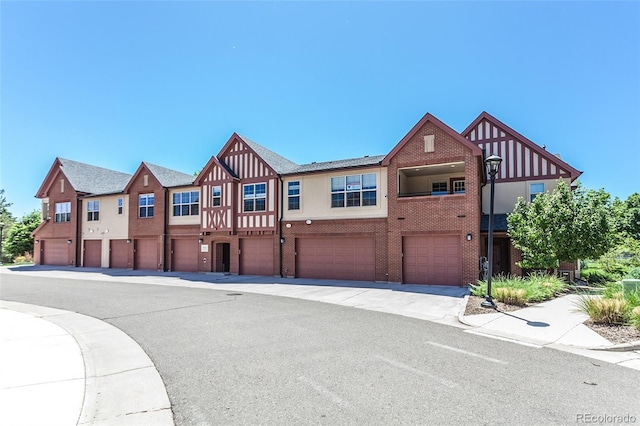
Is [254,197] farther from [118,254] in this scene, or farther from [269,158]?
[118,254]

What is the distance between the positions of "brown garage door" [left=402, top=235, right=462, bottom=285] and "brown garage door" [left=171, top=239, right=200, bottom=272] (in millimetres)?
15387

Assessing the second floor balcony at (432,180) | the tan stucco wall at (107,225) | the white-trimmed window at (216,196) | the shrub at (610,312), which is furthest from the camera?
the tan stucco wall at (107,225)

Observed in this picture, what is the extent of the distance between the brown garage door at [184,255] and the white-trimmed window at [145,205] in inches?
133

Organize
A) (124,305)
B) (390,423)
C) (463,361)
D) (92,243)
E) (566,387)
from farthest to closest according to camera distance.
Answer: (92,243), (124,305), (463,361), (566,387), (390,423)

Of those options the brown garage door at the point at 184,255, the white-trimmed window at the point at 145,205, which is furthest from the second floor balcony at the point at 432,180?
the white-trimmed window at the point at 145,205

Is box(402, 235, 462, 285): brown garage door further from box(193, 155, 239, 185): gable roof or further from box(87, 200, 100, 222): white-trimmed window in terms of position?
box(87, 200, 100, 222): white-trimmed window

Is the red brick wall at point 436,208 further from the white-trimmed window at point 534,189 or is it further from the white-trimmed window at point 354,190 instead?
the white-trimmed window at point 534,189

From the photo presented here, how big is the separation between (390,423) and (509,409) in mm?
1628

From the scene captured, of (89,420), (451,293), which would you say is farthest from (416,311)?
(89,420)

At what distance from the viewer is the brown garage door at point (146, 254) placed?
1077 inches

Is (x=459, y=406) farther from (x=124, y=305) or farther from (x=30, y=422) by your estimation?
(x=124, y=305)

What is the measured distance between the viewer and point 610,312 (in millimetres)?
8547

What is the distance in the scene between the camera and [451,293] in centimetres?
1503

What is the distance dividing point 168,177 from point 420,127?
2123 centimetres
